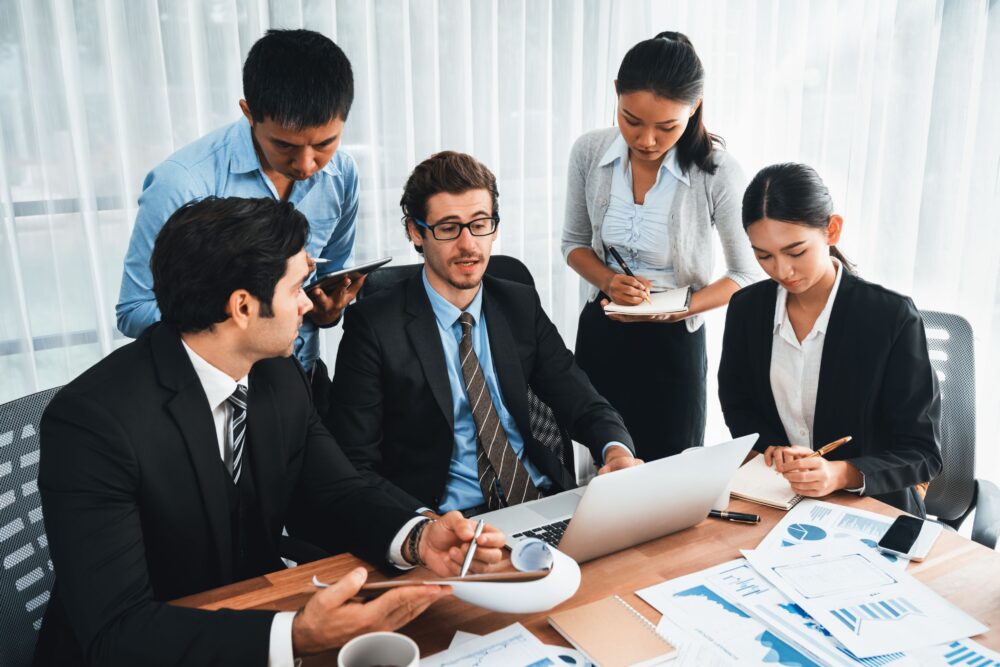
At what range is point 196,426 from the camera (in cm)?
132

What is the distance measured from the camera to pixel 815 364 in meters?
1.91

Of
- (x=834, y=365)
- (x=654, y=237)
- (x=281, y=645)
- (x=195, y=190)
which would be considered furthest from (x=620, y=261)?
(x=281, y=645)

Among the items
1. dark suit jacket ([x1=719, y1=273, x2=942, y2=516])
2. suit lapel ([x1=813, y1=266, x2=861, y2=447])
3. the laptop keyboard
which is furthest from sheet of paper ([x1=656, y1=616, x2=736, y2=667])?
suit lapel ([x1=813, y1=266, x2=861, y2=447])

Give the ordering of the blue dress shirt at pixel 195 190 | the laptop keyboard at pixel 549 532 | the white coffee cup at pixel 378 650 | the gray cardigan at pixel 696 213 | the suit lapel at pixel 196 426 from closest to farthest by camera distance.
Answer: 1. the white coffee cup at pixel 378 650
2. the suit lapel at pixel 196 426
3. the laptop keyboard at pixel 549 532
4. the blue dress shirt at pixel 195 190
5. the gray cardigan at pixel 696 213

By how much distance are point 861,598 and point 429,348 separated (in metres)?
1.06

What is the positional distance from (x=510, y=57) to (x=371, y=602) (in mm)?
2456

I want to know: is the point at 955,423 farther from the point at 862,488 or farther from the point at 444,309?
the point at 444,309

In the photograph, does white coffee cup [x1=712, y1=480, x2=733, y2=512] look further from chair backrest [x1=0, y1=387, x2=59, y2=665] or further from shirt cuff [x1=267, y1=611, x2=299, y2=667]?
chair backrest [x1=0, y1=387, x2=59, y2=665]

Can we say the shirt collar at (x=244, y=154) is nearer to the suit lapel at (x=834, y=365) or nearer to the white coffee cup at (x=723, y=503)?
the white coffee cup at (x=723, y=503)

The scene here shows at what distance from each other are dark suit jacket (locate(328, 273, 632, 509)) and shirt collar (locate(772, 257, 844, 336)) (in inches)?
18.5

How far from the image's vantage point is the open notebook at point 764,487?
1.53 meters

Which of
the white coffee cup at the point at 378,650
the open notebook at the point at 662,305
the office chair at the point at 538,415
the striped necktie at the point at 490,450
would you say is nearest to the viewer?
the white coffee cup at the point at 378,650

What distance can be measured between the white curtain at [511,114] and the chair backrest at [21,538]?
3.77 ft

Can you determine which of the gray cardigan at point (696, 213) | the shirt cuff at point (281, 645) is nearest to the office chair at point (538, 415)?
the gray cardigan at point (696, 213)
